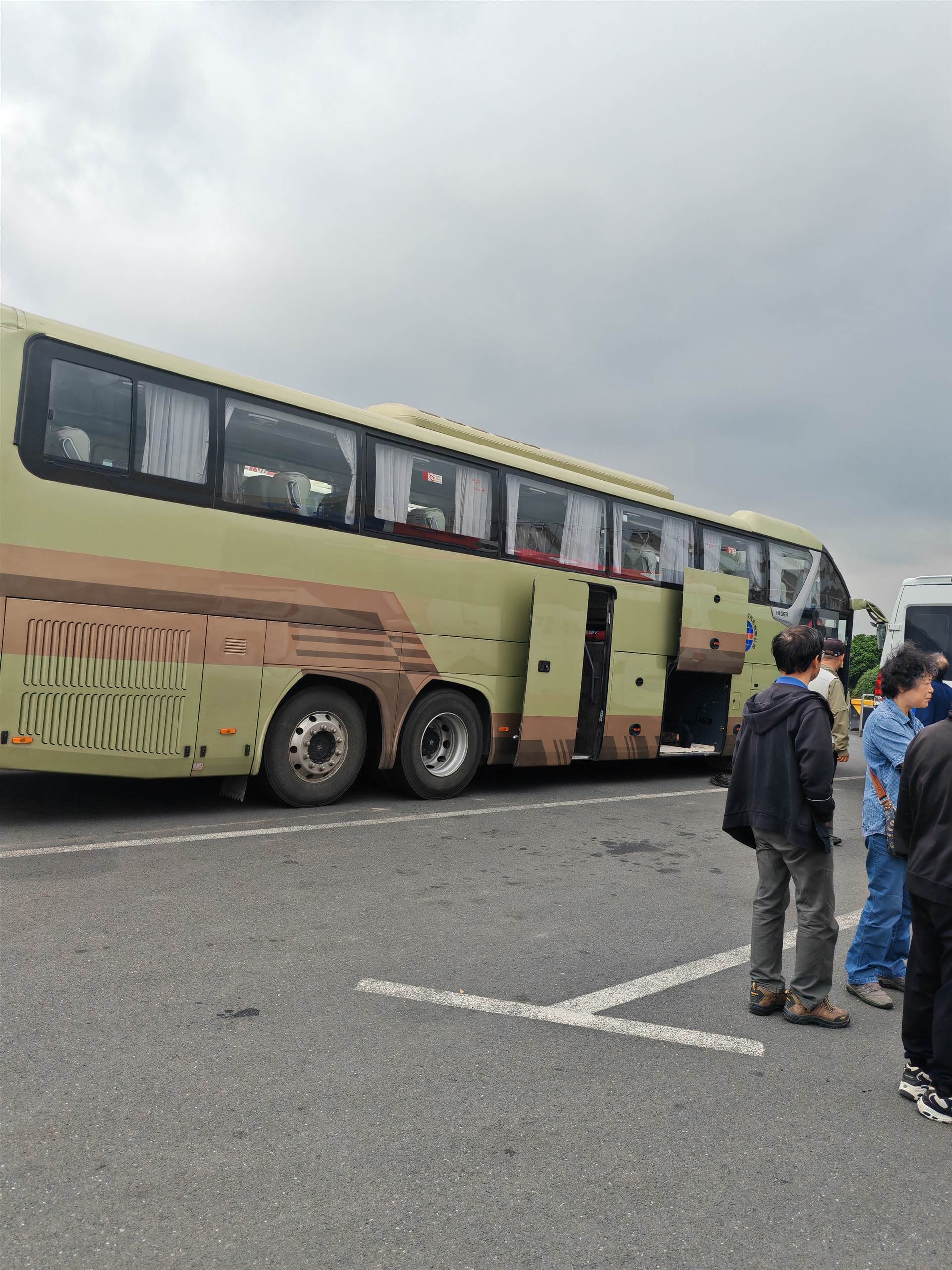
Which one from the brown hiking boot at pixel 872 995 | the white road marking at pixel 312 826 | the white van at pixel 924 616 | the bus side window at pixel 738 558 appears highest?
the bus side window at pixel 738 558

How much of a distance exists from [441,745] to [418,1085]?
659 cm

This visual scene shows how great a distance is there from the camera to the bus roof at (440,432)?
724 cm

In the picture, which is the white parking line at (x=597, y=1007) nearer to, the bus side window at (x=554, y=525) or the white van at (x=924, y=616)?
the bus side window at (x=554, y=525)

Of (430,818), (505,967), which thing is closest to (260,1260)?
(505,967)

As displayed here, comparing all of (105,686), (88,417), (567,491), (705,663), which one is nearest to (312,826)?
(105,686)

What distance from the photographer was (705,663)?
12.4m

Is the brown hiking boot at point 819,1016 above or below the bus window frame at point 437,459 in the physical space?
below

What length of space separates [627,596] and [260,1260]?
9.77m

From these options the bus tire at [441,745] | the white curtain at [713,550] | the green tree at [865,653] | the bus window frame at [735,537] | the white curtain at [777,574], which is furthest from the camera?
the green tree at [865,653]

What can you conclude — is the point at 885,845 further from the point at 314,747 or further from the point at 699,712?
the point at 699,712

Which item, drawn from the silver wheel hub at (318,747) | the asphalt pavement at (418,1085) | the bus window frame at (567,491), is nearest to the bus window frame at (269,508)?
the silver wheel hub at (318,747)

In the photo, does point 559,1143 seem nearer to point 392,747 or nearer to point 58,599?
point 58,599

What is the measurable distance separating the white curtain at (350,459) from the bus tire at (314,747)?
1696 millimetres

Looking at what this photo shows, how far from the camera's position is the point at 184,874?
611 centimetres
